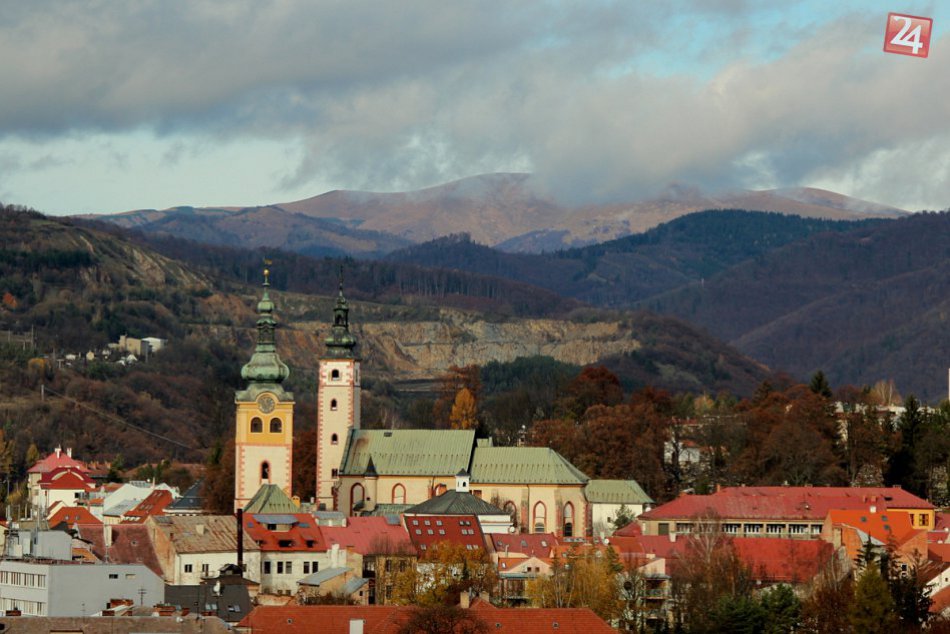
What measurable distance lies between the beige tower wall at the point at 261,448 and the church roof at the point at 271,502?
368 inches

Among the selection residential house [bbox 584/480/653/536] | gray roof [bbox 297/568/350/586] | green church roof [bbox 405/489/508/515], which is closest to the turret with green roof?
green church roof [bbox 405/489/508/515]

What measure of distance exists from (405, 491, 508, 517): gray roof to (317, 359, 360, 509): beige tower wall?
431 inches

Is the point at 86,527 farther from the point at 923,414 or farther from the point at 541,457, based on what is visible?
the point at 923,414

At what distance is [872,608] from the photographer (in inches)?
3497

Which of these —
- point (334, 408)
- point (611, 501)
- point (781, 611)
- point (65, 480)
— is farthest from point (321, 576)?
point (65, 480)

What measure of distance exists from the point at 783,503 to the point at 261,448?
31.8 metres

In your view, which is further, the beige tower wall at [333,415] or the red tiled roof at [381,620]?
the beige tower wall at [333,415]

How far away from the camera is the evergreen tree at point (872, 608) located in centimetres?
8806

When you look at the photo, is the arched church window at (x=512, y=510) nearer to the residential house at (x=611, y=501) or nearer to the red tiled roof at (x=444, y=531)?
the residential house at (x=611, y=501)

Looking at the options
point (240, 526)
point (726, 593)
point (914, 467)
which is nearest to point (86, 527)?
point (240, 526)

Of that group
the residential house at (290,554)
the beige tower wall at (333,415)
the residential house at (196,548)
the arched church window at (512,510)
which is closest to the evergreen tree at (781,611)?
the residential house at (290,554)

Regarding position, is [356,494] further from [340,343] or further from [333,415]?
[340,343]

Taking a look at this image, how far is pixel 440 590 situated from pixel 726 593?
39.4 ft

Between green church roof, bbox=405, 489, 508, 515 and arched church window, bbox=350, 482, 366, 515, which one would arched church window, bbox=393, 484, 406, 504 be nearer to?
arched church window, bbox=350, 482, 366, 515
